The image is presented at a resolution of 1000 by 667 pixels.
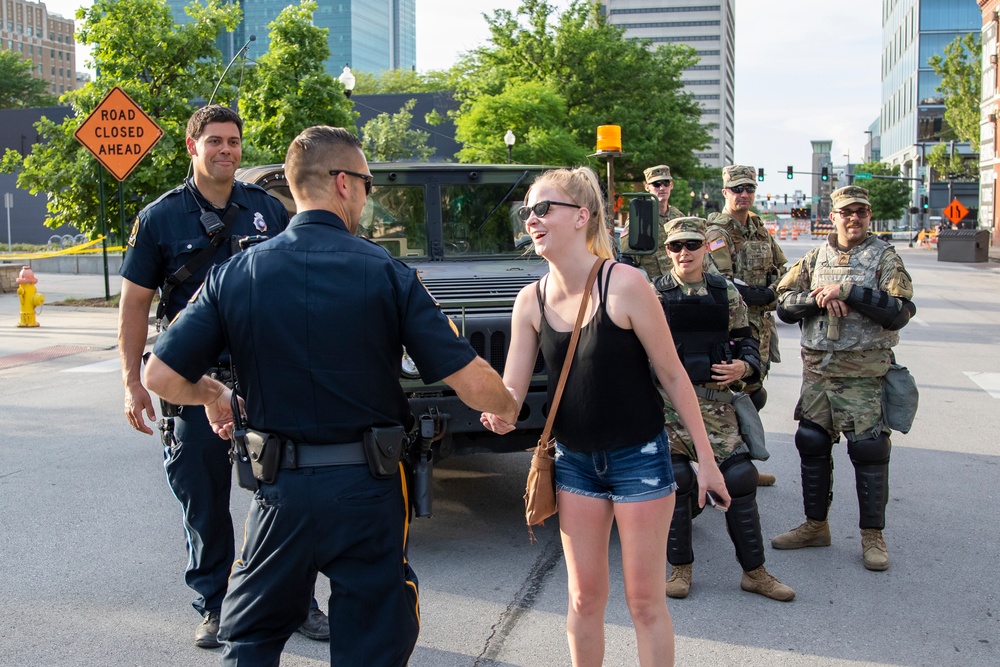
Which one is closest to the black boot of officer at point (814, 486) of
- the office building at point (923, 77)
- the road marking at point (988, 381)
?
the road marking at point (988, 381)

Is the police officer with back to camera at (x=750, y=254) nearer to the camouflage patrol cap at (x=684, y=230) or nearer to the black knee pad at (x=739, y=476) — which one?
the camouflage patrol cap at (x=684, y=230)

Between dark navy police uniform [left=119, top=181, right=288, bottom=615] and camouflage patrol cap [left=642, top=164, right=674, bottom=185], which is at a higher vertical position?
camouflage patrol cap [left=642, top=164, right=674, bottom=185]

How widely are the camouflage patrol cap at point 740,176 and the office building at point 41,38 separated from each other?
15878 cm

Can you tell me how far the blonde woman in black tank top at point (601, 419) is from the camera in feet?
10.6

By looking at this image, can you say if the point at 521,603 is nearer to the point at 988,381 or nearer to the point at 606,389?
the point at 606,389

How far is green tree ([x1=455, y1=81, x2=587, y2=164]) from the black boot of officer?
27.7 meters

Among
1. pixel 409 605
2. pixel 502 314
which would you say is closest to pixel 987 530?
pixel 502 314

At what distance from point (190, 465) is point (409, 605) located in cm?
149

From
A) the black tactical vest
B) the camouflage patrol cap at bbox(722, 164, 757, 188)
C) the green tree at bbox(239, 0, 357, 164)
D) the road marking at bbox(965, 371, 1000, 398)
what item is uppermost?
the green tree at bbox(239, 0, 357, 164)

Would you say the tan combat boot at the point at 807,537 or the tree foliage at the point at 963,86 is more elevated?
the tree foliage at the point at 963,86

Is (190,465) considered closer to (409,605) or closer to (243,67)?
(409,605)

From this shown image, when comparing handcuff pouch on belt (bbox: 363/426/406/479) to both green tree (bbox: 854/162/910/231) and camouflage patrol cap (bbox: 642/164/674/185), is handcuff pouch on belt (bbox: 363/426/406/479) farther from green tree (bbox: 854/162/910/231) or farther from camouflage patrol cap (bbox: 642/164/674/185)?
green tree (bbox: 854/162/910/231)

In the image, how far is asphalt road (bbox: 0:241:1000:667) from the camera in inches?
164

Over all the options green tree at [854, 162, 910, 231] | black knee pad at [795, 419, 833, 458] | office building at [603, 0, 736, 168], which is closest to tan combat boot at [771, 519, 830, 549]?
black knee pad at [795, 419, 833, 458]
